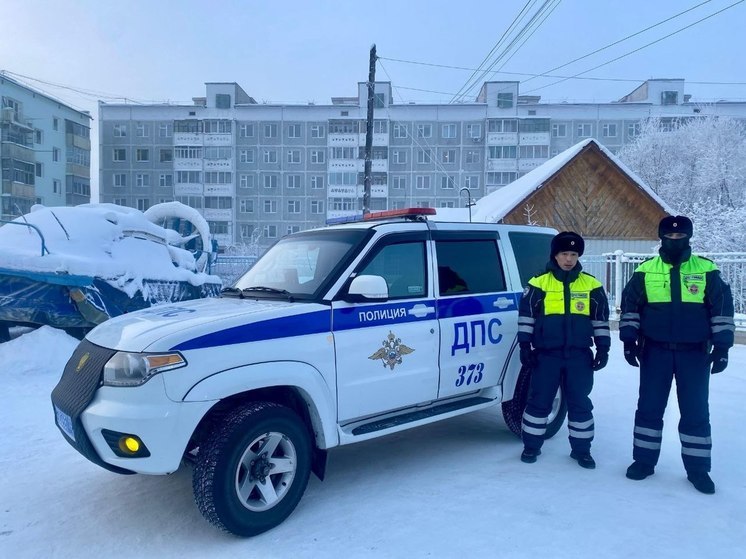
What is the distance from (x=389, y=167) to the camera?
51000 millimetres

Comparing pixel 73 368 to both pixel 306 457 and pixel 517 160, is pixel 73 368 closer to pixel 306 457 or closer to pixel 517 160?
pixel 306 457

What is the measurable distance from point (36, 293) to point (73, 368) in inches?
222

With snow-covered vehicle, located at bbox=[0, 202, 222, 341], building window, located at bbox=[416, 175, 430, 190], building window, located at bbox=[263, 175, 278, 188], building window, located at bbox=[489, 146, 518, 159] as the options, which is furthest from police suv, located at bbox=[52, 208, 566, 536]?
building window, located at bbox=[263, 175, 278, 188]

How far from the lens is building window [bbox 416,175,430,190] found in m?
51.2

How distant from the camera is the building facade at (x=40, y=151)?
44.3 m

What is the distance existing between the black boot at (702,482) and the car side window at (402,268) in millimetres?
2390

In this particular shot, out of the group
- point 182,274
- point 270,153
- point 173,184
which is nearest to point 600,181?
point 182,274

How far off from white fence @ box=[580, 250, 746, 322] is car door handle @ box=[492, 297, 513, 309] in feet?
19.0

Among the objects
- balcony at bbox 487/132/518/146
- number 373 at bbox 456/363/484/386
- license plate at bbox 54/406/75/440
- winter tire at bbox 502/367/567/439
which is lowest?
winter tire at bbox 502/367/567/439

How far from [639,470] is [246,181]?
51124 millimetres

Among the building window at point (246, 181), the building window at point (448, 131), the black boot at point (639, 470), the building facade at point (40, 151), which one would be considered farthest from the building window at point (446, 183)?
the black boot at point (639, 470)

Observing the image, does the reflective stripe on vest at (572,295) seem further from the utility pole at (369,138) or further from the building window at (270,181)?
the building window at (270,181)

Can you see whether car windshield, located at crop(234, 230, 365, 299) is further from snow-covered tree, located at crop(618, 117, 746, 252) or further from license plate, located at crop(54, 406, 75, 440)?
snow-covered tree, located at crop(618, 117, 746, 252)

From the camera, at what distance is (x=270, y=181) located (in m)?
52.2
